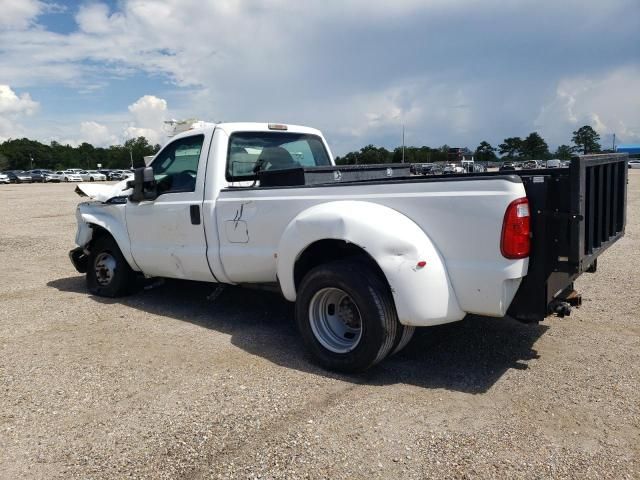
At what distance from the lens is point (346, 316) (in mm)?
4246

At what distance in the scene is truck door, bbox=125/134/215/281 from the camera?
530 centimetres

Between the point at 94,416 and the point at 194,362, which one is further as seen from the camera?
the point at 194,362

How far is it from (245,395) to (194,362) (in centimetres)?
84

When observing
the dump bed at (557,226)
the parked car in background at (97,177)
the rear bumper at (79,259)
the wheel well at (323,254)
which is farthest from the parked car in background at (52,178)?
the dump bed at (557,226)

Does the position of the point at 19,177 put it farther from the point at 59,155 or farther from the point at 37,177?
the point at 59,155

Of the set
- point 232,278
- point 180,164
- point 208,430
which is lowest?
point 208,430

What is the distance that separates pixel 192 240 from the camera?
17.5ft

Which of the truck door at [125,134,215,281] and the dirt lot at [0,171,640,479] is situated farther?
the truck door at [125,134,215,281]

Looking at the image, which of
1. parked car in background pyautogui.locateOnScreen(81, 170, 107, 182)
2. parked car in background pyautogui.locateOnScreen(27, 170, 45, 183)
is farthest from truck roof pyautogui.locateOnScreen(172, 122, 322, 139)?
parked car in background pyautogui.locateOnScreen(27, 170, 45, 183)

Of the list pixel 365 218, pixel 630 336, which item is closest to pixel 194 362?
pixel 365 218

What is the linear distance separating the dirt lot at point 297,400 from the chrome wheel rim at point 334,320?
28 centimetres

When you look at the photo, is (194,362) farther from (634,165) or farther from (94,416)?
(634,165)

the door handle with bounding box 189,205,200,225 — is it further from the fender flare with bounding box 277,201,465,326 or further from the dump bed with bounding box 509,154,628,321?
the dump bed with bounding box 509,154,628,321

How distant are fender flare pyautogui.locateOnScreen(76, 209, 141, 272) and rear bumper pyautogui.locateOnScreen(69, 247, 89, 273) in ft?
1.25
